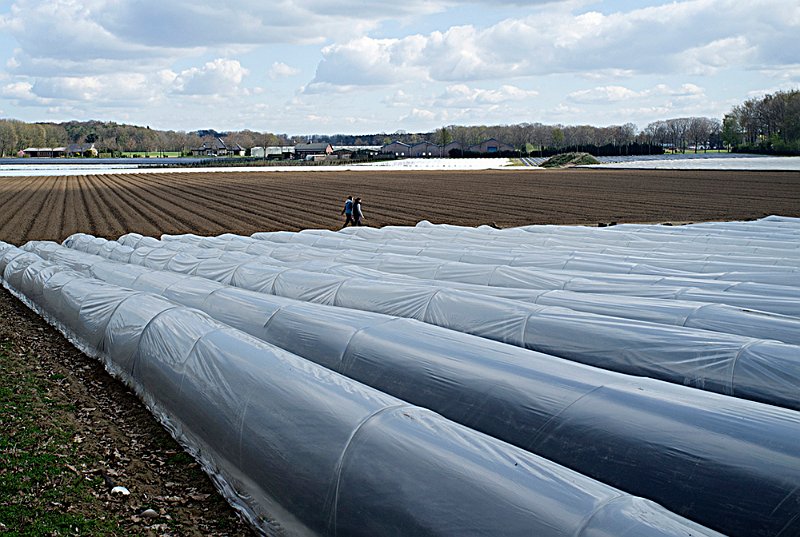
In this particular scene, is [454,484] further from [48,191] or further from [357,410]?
[48,191]

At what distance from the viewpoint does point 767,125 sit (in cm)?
12538

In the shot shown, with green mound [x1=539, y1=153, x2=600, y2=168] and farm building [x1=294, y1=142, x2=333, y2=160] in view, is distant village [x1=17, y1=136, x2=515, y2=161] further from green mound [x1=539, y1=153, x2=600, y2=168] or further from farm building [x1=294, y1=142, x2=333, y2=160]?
green mound [x1=539, y1=153, x2=600, y2=168]

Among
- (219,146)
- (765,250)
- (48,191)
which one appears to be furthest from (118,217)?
(219,146)

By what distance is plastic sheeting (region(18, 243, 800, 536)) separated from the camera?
4.82 meters

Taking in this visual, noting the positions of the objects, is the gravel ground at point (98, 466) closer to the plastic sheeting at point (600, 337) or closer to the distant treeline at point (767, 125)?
the plastic sheeting at point (600, 337)

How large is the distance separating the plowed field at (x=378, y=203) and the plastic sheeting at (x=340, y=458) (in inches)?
A: 840

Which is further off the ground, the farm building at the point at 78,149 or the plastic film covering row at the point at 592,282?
the farm building at the point at 78,149

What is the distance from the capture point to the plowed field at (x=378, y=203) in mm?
31359

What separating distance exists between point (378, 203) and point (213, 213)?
9409 mm

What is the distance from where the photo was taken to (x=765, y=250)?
16.3 metres

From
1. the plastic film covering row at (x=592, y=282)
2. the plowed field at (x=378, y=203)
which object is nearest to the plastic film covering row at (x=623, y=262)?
the plastic film covering row at (x=592, y=282)

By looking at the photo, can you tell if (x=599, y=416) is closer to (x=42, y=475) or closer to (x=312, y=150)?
(x=42, y=475)

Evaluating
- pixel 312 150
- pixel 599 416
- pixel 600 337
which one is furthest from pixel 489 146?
pixel 599 416

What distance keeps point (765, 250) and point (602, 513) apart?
14.1 meters
